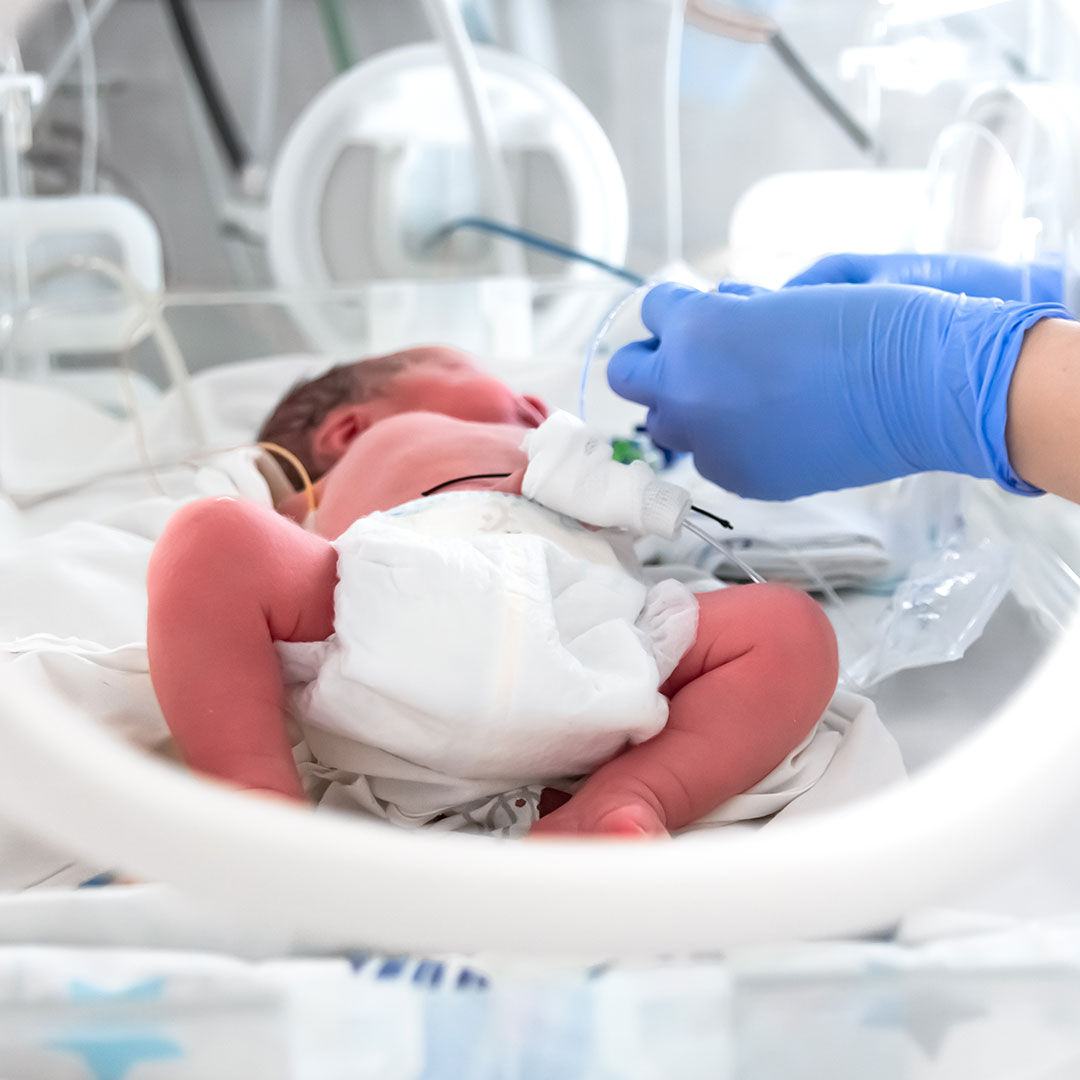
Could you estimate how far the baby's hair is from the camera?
1.30 m

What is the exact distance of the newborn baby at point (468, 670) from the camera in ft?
2.25

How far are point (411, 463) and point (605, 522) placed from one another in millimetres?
223

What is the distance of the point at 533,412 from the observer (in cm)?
123

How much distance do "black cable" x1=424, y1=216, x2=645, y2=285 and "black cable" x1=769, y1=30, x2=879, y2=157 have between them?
47cm

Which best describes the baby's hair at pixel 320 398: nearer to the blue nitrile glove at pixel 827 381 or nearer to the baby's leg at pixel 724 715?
the blue nitrile glove at pixel 827 381

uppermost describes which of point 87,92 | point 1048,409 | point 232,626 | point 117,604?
point 87,92

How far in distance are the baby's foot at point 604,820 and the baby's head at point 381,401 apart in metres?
0.58

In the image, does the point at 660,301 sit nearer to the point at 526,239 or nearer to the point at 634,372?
the point at 634,372

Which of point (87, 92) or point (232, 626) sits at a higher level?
point (87, 92)

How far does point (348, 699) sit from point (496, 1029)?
0.24m

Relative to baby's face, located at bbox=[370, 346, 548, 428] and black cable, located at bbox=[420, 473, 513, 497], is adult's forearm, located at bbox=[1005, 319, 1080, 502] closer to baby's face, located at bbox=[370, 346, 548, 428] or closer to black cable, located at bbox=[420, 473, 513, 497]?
black cable, located at bbox=[420, 473, 513, 497]

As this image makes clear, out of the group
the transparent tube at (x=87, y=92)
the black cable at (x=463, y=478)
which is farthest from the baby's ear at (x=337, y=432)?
the transparent tube at (x=87, y=92)

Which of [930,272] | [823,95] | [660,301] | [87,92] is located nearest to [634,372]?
[660,301]

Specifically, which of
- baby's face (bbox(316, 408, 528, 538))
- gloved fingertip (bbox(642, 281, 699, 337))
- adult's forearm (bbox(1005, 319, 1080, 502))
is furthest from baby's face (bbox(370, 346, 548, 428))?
adult's forearm (bbox(1005, 319, 1080, 502))
